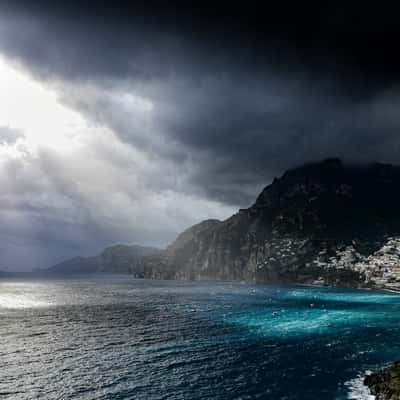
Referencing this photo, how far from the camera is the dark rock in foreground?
148 ft

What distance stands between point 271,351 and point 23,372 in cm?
4952

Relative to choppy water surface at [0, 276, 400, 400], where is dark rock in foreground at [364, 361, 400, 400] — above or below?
above

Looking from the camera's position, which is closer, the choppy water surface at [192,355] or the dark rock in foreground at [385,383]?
the dark rock in foreground at [385,383]

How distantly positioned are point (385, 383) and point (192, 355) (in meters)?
35.9

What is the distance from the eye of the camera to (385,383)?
47938 millimetres

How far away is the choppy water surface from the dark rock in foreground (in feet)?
5.71

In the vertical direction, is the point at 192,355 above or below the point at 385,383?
below

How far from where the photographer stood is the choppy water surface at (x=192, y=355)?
4991 cm

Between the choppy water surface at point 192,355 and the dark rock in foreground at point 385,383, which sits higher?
the dark rock in foreground at point 385,383

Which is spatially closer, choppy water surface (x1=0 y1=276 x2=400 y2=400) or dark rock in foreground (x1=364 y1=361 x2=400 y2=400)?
dark rock in foreground (x1=364 y1=361 x2=400 y2=400)

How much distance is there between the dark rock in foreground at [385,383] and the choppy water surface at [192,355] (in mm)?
1741

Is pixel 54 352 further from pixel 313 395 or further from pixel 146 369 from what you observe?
pixel 313 395

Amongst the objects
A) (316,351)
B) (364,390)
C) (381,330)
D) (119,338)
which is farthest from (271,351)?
(381,330)

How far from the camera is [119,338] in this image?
84.0m
